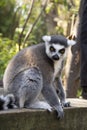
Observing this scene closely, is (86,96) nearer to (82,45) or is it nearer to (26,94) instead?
(82,45)

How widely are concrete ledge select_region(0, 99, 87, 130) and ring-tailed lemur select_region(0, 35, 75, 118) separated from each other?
0.45 ft

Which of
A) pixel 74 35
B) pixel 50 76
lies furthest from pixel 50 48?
pixel 74 35

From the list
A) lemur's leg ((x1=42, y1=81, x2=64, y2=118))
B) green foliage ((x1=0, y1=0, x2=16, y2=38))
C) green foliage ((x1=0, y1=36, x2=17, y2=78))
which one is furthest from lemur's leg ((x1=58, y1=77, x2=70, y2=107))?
green foliage ((x1=0, y1=0, x2=16, y2=38))

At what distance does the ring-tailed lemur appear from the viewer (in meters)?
5.42

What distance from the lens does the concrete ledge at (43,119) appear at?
15.9 ft

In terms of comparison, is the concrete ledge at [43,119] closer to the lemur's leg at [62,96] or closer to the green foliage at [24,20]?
the lemur's leg at [62,96]

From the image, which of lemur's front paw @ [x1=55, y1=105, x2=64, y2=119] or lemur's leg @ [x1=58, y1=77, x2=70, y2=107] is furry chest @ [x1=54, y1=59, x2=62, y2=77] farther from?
lemur's front paw @ [x1=55, y1=105, x2=64, y2=119]

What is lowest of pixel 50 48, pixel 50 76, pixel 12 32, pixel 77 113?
pixel 77 113

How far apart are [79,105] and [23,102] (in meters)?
0.89

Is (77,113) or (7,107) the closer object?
(7,107)

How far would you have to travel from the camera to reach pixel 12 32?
1573cm

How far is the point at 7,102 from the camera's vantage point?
5.21 metres

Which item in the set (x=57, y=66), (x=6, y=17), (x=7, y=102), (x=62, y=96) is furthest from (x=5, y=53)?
(x=6, y=17)

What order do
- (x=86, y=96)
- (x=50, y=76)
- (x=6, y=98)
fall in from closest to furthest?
(x=6, y=98) → (x=50, y=76) → (x=86, y=96)
